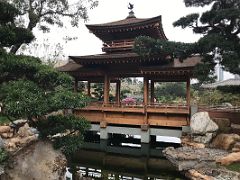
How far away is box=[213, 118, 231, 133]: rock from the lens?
19.1 m

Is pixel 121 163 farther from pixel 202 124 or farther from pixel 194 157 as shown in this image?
pixel 202 124

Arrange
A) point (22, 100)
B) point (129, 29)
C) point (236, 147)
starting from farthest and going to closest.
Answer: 1. point (129, 29)
2. point (236, 147)
3. point (22, 100)

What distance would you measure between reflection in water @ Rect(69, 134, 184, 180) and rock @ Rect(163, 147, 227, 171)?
65 centimetres

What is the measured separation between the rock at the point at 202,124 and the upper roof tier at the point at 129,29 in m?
9.06

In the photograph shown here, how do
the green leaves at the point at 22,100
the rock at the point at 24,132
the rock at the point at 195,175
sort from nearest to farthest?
the green leaves at the point at 22,100
the rock at the point at 195,175
the rock at the point at 24,132

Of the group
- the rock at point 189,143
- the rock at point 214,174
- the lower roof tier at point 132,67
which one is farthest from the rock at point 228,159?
the lower roof tier at point 132,67

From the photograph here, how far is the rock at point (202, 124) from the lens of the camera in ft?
62.1

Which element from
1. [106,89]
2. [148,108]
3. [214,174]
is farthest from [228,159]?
[106,89]

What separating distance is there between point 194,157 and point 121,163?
504cm

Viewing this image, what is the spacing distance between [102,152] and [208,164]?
9108 millimetres

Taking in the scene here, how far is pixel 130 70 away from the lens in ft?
81.4

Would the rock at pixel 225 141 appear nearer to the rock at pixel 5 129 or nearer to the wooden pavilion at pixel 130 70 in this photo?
the wooden pavilion at pixel 130 70

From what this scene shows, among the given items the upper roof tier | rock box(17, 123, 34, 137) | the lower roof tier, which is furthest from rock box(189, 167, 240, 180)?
the upper roof tier

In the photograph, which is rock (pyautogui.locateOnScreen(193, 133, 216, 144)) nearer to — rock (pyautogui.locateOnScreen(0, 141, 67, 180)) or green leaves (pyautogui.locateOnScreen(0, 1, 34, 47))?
rock (pyautogui.locateOnScreen(0, 141, 67, 180))
